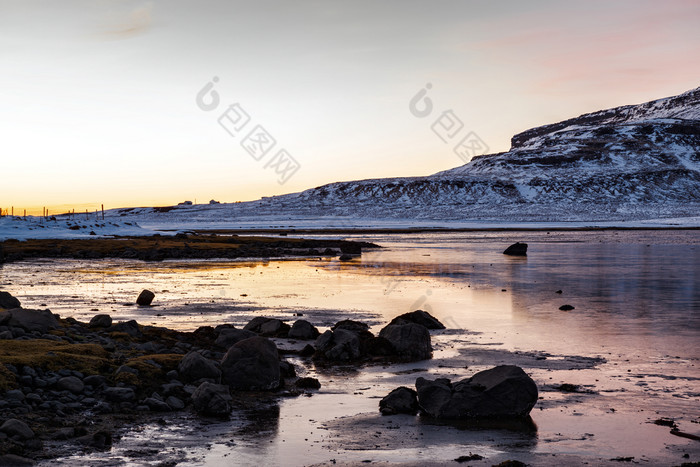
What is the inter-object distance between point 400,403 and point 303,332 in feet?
23.8

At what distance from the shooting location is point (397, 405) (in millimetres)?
11859

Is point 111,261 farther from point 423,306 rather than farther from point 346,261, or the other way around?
point 423,306

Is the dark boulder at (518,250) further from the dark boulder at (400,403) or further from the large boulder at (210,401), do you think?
the large boulder at (210,401)

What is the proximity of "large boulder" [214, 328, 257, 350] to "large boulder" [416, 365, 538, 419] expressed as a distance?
628cm

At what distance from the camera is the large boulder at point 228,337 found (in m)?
16.7

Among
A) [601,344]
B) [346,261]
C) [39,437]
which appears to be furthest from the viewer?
[346,261]

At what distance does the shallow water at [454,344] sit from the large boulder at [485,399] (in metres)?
0.39

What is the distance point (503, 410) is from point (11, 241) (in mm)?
65533

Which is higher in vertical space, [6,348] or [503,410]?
[6,348]

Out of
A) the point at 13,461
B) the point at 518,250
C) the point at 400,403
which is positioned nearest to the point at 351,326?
the point at 400,403

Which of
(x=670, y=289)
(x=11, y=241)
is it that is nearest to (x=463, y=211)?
(x=11, y=241)

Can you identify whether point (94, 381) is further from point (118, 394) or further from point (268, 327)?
point (268, 327)

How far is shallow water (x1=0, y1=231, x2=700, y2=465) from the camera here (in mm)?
10031

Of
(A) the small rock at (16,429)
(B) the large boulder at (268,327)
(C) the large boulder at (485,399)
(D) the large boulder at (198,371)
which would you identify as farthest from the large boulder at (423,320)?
(A) the small rock at (16,429)
